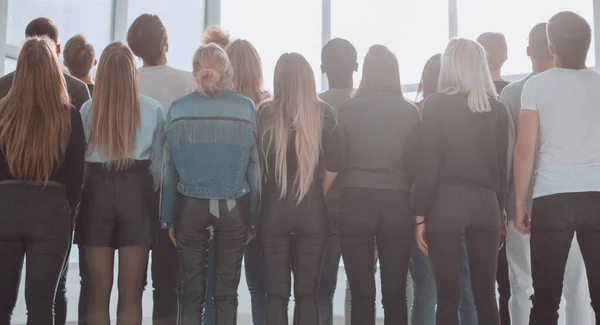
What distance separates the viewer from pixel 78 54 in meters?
3.18

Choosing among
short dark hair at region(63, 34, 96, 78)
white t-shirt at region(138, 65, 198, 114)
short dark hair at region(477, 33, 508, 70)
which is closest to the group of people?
white t-shirt at region(138, 65, 198, 114)

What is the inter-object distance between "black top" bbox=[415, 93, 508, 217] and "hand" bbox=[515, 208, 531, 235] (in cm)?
14

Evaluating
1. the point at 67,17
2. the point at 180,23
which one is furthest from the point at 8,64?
the point at 180,23

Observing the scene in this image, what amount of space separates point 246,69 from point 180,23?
9.27ft

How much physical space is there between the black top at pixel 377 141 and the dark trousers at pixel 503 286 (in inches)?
28.2

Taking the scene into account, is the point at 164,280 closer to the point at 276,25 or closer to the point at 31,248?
the point at 31,248

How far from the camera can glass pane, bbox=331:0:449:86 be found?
17.5 ft

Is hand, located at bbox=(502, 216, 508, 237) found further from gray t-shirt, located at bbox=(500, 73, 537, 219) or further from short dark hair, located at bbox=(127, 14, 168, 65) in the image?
short dark hair, located at bbox=(127, 14, 168, 65)

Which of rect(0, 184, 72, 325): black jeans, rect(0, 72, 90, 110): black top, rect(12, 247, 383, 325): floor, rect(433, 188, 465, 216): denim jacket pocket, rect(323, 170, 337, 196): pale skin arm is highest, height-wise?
rect(0, 72, 90, 110): black top

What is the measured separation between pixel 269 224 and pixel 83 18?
10.1ft

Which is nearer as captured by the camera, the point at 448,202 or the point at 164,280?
the point at 448,202

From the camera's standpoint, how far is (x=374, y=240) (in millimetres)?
2771

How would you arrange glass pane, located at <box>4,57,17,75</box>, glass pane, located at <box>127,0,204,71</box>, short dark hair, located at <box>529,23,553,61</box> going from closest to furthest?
short dark hair, located at <box>529,23,553,61</box>, glass pane, located at <box>4,57,17,75</box>, glass pane, located at <box>127,0,204,71</box>

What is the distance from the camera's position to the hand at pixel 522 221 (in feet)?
9.08
